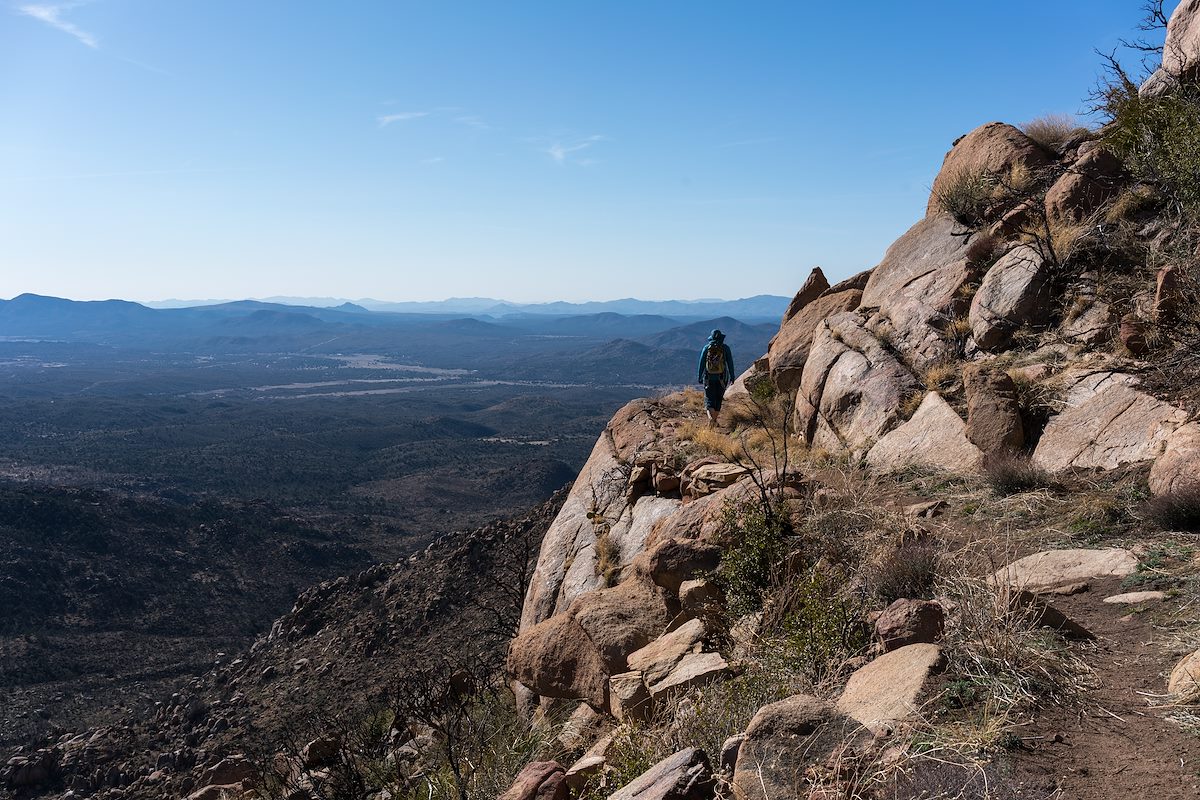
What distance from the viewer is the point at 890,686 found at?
3.96 meters

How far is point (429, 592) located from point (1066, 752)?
20.9m

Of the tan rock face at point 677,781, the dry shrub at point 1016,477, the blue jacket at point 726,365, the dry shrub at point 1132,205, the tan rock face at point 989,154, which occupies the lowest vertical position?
the tan rock face at point 677,781

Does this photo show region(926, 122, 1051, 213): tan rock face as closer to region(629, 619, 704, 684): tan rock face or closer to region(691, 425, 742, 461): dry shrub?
region(691, 425, 742, 461): dry shrub

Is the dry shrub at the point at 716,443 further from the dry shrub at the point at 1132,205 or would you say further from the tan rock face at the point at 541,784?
the tan rock face at the point at 541,784

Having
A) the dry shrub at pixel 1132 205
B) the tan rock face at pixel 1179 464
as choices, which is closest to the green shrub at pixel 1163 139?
the dry shrub at pixel 1132 205

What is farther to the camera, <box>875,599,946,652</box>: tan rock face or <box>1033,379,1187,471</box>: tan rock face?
<box>1033,379,1187,471</box>: tan rock face

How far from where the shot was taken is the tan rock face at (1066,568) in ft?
16.4

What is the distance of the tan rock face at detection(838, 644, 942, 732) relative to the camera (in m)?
3.71

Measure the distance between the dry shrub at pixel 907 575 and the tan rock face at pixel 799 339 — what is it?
27.3 ft

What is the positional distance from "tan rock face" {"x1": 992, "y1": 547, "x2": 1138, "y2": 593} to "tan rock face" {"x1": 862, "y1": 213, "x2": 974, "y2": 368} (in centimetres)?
546

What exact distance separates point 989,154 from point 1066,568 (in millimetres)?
9914

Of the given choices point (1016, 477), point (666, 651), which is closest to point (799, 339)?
point (1016, 477)

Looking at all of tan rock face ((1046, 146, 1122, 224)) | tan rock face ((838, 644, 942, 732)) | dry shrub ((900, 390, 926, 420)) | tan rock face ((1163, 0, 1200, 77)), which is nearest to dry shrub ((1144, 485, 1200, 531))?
tan rock face ((838, 644, 942, 732))

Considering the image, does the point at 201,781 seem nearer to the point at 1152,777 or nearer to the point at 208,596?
the point at 1152,777
